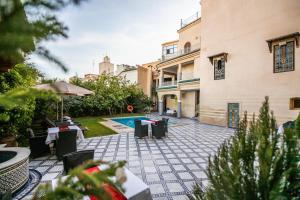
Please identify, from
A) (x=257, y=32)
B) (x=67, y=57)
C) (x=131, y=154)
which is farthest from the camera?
(x=257, y=32)

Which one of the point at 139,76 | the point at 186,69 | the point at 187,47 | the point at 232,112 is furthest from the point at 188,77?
the point at 139,76

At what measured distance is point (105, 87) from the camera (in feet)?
70.0

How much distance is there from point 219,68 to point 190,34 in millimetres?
7729

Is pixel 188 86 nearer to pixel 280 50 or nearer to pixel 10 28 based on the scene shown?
pixel 280 50

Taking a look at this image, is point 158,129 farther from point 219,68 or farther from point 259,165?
point 219,68

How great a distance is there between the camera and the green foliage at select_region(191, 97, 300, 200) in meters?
0.93

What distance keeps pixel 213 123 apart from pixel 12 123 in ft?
40.4

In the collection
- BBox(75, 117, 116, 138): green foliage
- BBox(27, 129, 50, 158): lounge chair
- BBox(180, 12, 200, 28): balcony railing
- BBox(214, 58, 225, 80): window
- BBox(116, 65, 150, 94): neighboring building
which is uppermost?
BBox(180, 12, 200, 28): balcony railing

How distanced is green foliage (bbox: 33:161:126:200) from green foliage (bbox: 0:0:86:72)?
457 millimetres

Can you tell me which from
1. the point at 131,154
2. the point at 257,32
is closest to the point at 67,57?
the point at 131,154

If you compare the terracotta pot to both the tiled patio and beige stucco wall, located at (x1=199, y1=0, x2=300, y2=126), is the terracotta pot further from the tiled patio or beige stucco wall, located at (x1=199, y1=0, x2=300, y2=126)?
beige stucco wall, located at (x1=199, y1=0, x2=300, y2=126)

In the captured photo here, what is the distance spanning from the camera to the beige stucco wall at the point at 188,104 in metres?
19.2

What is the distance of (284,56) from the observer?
1036cm

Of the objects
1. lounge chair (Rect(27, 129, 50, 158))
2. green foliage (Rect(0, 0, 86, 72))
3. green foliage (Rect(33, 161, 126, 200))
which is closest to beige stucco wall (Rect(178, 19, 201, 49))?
lounge chair (Rect(27, 129, 50, 158))
